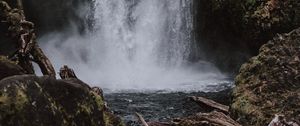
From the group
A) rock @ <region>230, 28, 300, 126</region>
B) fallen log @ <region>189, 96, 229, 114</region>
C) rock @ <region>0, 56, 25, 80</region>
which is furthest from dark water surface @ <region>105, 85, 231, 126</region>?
rock @ <region>0, 56, 25, 80</region>

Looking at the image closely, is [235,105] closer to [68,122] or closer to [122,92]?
[68,122]

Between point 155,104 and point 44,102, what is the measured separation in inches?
279

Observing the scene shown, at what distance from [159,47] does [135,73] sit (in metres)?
1.72

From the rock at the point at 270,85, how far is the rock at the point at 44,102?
102 inches

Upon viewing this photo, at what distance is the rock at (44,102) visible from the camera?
4.51 meters

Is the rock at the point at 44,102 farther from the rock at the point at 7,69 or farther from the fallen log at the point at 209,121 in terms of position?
the fallen log at the point at 209,121

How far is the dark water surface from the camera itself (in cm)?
1060

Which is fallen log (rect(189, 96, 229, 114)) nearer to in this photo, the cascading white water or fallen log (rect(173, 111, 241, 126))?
fallen log (rect(173, 111, 241, 126))

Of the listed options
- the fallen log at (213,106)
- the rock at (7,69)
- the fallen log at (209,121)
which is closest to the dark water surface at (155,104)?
the fallen log at (213,106)

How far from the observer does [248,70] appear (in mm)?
8133

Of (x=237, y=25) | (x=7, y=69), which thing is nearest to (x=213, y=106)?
(x=7, y=69)

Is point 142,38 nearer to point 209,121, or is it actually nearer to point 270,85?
point 270,85

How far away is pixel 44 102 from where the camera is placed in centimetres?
468

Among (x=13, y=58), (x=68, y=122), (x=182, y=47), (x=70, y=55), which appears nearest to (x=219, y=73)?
(x=182, y=47)
